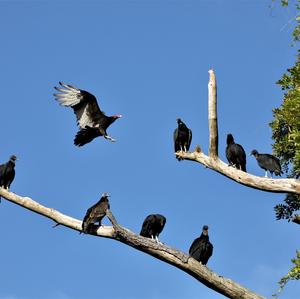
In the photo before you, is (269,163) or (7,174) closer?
(7,174)

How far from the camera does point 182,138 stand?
13945mm

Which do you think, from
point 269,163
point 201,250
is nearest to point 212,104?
point 201,250

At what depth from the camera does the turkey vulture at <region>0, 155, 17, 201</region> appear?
13.2 metres

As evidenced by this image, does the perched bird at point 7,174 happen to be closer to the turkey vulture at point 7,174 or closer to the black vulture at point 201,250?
the turkey vulture at point 7,174

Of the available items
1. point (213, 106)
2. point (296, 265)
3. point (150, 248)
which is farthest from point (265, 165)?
point (150, 248)

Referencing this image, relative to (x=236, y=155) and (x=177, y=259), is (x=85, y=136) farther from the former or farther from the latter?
(x=177, y=259)

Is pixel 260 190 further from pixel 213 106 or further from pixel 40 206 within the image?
pixel 40 206

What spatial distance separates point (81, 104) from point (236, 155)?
109 inches

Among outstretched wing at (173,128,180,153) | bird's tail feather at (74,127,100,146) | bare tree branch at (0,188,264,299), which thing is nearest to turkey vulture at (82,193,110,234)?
bare tree branch at (0,188,264,299)

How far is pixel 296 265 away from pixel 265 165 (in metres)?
2.15

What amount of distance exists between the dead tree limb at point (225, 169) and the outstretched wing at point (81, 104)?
7.27 ft

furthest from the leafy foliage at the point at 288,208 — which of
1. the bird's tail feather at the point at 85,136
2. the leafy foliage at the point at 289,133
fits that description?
the bird's tail feather at the point at 85,136

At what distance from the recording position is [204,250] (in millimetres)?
12695

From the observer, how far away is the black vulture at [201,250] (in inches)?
499
